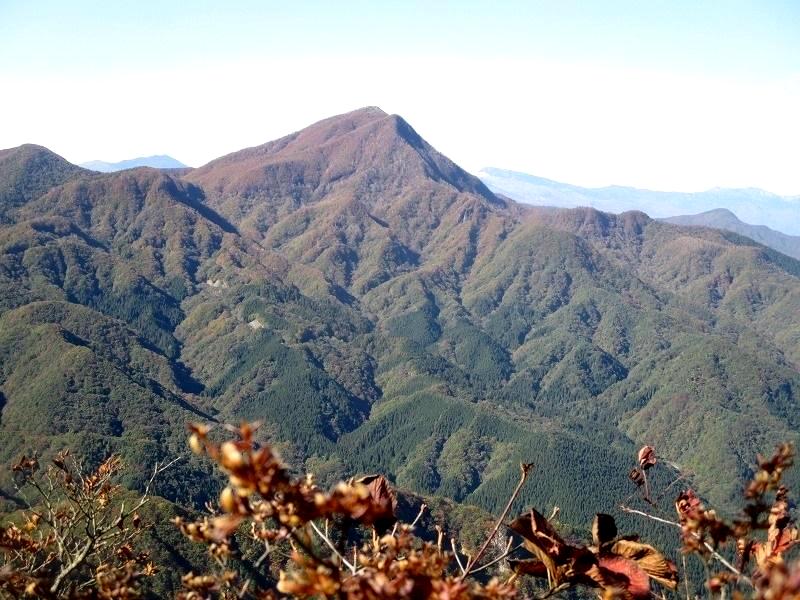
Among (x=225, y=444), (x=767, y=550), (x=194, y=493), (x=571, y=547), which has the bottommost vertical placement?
(x=194, y=493)

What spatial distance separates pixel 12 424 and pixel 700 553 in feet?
619

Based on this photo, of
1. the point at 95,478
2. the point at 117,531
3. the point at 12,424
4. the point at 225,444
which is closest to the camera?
the point at 225,444

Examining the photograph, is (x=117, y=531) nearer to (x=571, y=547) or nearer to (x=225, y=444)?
(x=571, y=547)

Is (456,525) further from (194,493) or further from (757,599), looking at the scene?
(757,599)

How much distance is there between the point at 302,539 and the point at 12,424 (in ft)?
619

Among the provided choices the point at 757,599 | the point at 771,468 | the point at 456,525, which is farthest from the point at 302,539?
the point at 456,525

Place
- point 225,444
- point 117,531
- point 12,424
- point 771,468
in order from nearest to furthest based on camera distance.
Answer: point 225,444 < point 771,468 < point 117,531 < point 12,424

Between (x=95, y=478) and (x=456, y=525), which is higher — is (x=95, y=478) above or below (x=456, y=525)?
above

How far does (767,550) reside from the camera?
14.4 ft

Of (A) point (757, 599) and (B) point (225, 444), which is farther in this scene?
(A) point (757, 599)

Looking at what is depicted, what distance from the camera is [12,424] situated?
6491 inches

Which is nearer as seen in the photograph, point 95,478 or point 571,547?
point 571,547

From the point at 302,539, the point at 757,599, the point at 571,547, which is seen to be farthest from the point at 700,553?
the point at 302,539

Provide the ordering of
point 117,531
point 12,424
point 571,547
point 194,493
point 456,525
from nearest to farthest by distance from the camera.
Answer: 1. point 571,547
2. point 117,531
3. point 456,525
4. point 194,493
5. point 12,424
